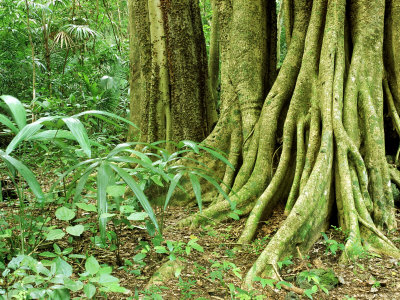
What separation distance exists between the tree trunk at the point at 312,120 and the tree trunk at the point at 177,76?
20.4 inches

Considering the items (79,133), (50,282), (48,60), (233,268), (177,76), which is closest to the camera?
(79,133)

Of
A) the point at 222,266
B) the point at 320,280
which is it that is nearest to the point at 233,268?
the point at 222,266

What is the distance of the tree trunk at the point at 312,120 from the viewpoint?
3246mm

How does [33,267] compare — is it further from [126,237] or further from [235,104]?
[235,104]

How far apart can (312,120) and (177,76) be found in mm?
2084

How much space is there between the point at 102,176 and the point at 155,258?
1710 mm

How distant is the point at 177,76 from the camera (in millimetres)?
4871

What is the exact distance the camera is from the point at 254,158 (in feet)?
13.1

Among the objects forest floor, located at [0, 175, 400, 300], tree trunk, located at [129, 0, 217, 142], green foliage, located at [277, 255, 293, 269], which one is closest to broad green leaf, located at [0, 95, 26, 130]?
forest floor, located at [0, 175, 400, 300]

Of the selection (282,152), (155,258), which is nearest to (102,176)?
(155,258)

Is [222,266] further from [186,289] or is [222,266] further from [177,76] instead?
[177,76]

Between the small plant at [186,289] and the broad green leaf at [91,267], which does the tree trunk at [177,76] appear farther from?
the broad green leaf at [91,267]

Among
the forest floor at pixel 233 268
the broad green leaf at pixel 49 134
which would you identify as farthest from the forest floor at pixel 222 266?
the broad green leaf at pixel 49 134

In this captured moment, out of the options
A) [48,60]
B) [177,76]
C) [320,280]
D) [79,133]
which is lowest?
[320,280]
